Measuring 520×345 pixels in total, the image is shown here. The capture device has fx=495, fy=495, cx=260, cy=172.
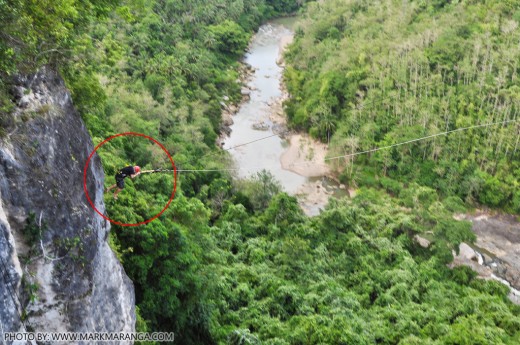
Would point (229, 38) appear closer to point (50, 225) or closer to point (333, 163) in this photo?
point (333, 163)

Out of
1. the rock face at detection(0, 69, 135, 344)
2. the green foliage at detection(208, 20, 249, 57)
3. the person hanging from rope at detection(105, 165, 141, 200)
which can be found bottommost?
the green foliage at detection(208, 20, 249, 57)

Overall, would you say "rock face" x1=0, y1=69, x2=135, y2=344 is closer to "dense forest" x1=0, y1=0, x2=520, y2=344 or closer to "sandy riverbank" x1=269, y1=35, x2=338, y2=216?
"dense forest" x1=0, y1=0, x2=520, y2=344

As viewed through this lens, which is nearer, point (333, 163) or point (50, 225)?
point (50, 225)

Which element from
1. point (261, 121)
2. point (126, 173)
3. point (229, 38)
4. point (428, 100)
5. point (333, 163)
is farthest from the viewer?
point (229, 38)

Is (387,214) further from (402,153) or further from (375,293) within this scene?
(402,153)

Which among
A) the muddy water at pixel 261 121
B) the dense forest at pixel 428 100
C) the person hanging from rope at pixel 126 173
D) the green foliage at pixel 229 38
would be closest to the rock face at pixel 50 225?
the person hanging from rope at pixel 126 173

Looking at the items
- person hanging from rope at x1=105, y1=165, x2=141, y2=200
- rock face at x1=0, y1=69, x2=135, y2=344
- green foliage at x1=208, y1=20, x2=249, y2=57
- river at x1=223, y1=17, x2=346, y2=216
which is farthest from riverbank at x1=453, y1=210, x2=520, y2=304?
green foliage at x1=208, y1=20, x2=249, y2=57

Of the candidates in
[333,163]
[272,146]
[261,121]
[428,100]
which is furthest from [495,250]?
[261,121]
